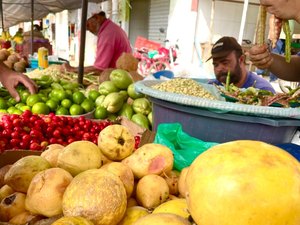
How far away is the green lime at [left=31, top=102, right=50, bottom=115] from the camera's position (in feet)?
9.46

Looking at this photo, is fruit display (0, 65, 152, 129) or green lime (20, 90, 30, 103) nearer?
fruit display (0, 65, 152, 129)

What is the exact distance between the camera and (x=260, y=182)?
0.68 m

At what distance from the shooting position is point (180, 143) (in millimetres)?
1732

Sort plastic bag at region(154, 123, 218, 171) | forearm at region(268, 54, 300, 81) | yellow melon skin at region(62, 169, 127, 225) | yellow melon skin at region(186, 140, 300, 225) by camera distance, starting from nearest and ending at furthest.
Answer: yellow melon skin at region(186, 140, 300, 225) < yellow melon skin at region(62, 169, 127, 225) < plastic bag at region(154, 123, 218, 171) < forearm at region(268, 54, 300, 81)

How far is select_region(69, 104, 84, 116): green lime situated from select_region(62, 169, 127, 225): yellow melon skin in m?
2.01

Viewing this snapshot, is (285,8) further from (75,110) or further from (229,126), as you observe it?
(75,110)

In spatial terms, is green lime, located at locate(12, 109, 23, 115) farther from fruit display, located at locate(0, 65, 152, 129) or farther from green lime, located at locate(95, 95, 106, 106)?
green lime, located at locate(95, 95, 106, 106)

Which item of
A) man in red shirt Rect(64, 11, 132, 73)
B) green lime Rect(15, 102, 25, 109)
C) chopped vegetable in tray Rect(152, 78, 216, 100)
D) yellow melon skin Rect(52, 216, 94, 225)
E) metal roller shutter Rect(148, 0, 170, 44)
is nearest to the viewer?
yellow melon skin Rect(52, 216, 94, 225)

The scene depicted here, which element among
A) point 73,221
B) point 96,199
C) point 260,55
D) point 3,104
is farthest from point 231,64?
point 73,221

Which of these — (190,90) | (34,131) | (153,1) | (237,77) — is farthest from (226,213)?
(153,1)

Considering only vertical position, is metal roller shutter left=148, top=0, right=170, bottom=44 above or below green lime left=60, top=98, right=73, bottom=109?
above

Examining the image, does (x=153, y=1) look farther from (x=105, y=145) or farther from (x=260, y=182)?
(x=260, y=182)

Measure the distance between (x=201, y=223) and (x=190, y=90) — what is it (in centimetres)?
148

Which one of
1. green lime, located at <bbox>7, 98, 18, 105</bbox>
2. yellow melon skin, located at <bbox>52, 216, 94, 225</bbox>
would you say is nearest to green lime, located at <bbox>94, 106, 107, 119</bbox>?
green lime, located at <bbox>7, 98, 18, 105</bbox>
